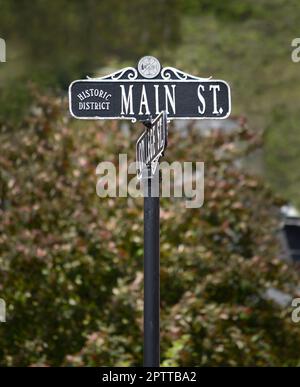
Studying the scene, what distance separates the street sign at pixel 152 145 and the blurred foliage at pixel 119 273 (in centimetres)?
351

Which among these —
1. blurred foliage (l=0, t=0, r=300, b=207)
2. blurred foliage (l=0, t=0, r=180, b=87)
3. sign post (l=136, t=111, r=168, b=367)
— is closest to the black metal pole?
sign post (l=136, t=111, r=168, b=367)

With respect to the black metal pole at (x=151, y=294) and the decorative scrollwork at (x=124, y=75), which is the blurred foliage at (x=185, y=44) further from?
the black metal pole at (x=151, y=294)

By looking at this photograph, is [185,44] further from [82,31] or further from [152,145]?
[152,145]

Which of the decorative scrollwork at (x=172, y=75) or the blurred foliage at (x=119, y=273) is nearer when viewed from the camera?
the decorative scrollwork at (x=172, y=75)

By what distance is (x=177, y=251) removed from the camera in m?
8.80

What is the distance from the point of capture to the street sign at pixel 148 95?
4805 mm

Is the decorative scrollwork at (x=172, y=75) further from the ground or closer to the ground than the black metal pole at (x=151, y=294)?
further from the ground

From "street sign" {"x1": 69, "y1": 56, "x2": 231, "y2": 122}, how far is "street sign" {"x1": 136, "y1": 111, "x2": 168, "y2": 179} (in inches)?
4.5

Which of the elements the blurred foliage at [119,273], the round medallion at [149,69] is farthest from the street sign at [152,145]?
the blurred foliage at [119,273]

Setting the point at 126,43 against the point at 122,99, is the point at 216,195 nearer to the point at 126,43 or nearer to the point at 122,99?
the point at 122,99

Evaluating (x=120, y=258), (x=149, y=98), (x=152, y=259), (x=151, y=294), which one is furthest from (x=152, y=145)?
(x=120, y=258)

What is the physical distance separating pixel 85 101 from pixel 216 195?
15.3ft

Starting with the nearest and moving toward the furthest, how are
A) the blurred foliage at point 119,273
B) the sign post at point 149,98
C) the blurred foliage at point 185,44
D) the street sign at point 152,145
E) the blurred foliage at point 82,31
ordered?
the street sign at point 152,145 < the sign post at point 149,98 < the blurred foliage at point 119,273 < the blurred foliage at point 82,31 < the blurred foliage at point 185,44
